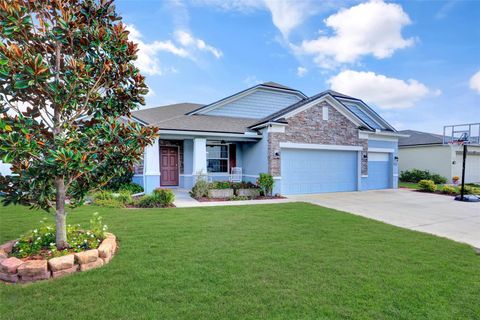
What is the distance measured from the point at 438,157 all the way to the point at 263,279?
2334cm

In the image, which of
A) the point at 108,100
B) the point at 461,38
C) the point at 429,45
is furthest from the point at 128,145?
the point at 461,38

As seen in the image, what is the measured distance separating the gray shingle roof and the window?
1439mm

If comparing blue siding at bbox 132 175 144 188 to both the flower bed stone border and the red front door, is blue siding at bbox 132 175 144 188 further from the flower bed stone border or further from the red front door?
the flower bed stone border

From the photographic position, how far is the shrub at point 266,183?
38.5ft

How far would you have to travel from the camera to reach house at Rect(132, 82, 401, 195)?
40.4 ft

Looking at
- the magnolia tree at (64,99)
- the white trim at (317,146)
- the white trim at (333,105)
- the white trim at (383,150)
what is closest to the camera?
the magnolia tree at (64,99)

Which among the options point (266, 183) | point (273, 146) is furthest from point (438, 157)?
point (266, 183)

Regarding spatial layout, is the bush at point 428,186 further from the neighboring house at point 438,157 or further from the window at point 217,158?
the window at point 217,158

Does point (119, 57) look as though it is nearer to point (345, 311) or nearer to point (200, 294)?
point (200, 294)

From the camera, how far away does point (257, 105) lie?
16469mm

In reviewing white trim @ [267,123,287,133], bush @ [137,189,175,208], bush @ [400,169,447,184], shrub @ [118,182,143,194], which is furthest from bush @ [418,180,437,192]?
shrub @ [118,182,143,194]

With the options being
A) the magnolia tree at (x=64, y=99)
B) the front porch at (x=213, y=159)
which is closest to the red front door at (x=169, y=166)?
the front porch at (x=213, y=159)

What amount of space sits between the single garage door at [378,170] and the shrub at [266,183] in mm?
7295

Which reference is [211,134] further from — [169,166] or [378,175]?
[378,175]
